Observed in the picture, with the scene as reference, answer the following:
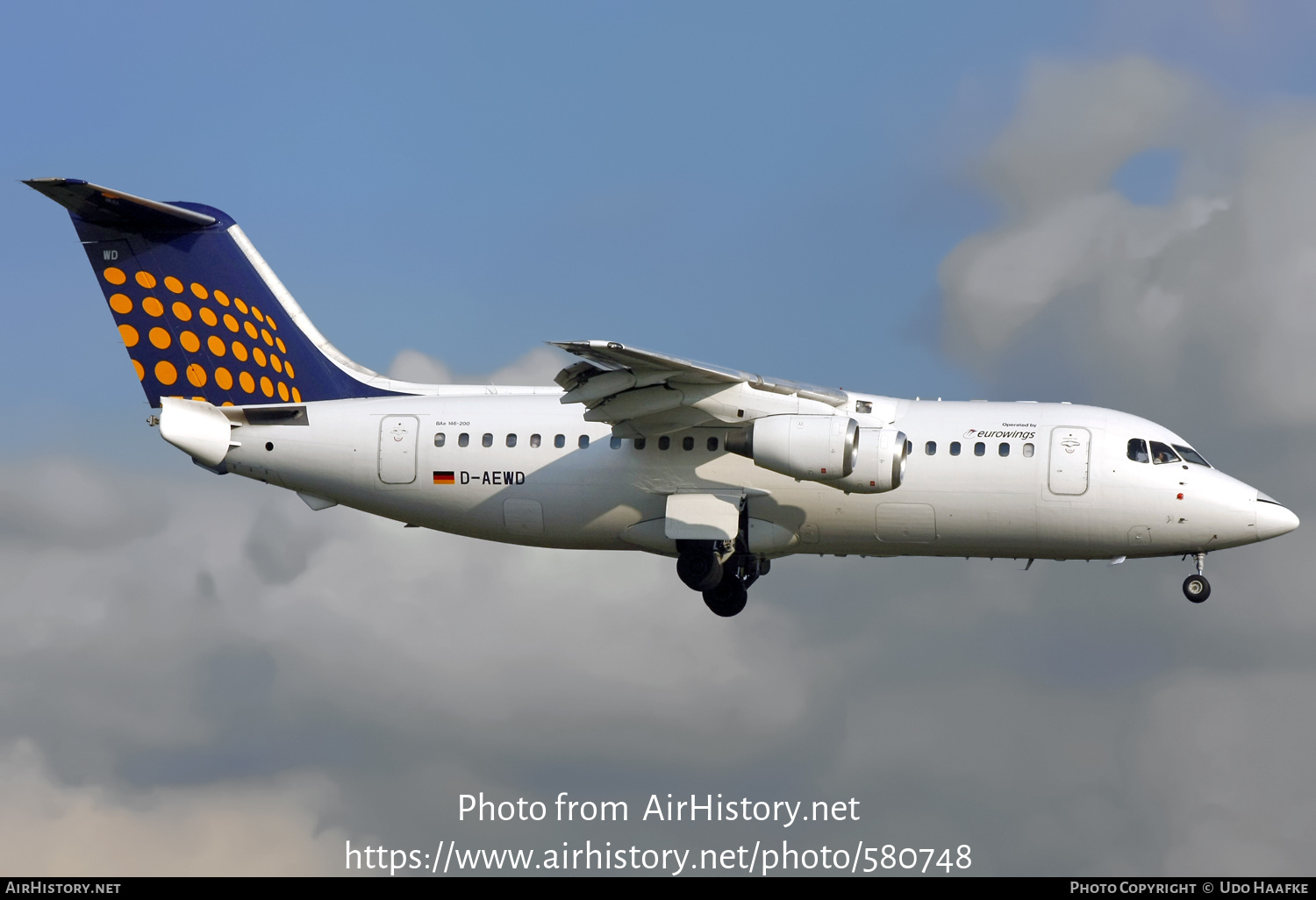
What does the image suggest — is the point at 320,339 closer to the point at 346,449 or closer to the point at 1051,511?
the point at 346,449

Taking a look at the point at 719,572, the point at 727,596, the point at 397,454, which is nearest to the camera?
the point at 719,572

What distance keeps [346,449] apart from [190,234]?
5040mm

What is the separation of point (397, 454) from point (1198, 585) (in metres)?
12.9

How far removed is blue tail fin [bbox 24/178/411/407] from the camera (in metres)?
27.4

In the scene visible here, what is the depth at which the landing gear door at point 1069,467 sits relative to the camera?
2466 centimetres

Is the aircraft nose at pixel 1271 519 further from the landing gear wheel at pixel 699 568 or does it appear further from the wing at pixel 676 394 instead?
the landing gear wheel at pixel 699 568

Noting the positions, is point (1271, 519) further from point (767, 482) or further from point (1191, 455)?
point (767, 482)

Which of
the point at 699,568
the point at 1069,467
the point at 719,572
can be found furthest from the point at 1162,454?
the point at 699,568

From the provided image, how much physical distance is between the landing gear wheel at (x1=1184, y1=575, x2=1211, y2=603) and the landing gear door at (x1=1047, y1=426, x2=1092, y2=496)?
2.43m

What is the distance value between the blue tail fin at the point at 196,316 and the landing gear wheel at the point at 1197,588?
44.8 ft

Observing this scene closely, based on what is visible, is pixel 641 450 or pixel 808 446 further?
pixel 641 450

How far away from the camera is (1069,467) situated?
2469cm

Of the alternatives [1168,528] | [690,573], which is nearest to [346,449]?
[690,573]

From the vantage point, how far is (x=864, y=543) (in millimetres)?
25734
